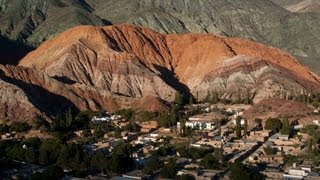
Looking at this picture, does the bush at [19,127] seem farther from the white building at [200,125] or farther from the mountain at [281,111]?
the mountain at [281,111]

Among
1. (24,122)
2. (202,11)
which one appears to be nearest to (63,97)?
(24,122)

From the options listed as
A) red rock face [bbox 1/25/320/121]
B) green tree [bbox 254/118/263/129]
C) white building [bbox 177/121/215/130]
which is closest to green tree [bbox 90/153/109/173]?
white building [bbox 177/121/215/130]

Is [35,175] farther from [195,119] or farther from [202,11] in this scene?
[202,11]

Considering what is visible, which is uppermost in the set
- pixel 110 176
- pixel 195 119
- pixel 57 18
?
pixel 57 18

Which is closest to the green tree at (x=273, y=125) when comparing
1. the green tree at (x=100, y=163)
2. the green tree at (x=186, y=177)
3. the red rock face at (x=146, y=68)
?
the red rock face at (x=146, y=68)

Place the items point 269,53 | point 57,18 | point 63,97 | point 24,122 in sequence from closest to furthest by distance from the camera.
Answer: point 24,122 → point 63,97 → point 269,53 → point 57,18

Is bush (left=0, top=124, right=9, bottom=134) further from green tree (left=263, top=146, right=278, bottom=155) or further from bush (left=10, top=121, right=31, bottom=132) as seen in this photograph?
green tree (left=263, top=146, right=278, bottom=155)
